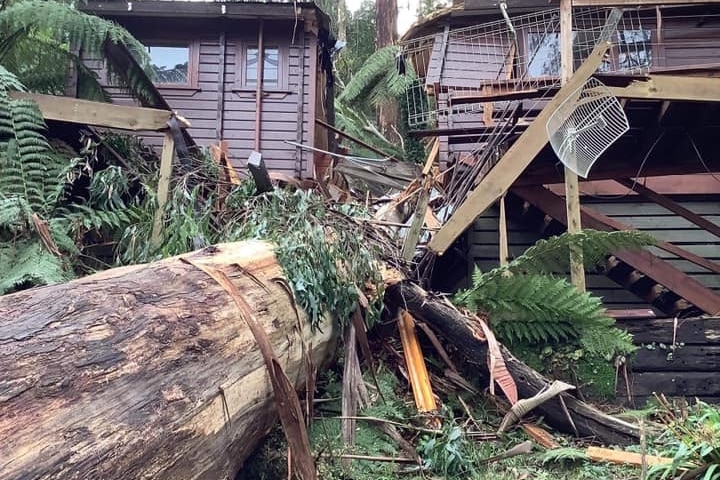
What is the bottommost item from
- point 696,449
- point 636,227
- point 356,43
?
point 696,449

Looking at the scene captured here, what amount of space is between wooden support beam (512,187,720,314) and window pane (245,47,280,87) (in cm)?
453

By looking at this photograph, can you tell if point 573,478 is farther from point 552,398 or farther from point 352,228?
point 352,228

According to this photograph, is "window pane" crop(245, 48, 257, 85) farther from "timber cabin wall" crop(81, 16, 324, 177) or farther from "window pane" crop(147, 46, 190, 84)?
"window pane" crop(147, 46, 190, 84)

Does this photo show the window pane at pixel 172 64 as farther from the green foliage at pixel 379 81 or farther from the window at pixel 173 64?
the green foliage at pixel 379 81

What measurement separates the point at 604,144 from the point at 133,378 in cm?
482

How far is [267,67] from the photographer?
9.51 meters

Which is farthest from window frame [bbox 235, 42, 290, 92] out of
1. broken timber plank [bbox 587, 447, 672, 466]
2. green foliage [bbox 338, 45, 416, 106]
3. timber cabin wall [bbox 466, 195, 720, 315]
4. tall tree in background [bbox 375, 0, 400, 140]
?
broken timber plank [bbox 587, 447, 672, 466]

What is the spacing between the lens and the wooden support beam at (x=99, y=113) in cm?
582

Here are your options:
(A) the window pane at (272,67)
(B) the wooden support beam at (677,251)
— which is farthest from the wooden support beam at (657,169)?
(A) the window pane at (272,67)

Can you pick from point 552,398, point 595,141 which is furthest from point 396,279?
point 595,141

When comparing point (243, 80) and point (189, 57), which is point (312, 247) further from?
point (189, 57)

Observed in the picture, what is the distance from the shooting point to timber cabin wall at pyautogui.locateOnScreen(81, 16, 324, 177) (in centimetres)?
932

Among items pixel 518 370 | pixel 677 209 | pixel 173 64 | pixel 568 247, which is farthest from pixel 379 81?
pixel 518 370

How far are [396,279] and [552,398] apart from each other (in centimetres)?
140
